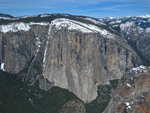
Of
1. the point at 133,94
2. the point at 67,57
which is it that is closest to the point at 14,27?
the point at 67,57

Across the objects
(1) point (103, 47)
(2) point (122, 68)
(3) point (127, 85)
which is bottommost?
(2) point (122, 68)

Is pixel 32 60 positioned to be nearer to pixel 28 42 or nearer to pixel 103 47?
pixel 28 42

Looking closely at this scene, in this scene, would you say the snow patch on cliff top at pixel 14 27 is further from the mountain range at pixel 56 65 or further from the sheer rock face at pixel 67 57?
the sheer rock face at pixel 67 57

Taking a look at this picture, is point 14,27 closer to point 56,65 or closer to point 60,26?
point 60,26

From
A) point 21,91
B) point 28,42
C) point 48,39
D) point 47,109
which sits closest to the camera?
point 47,109

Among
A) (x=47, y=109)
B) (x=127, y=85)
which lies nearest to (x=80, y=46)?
(x=47, y=109)

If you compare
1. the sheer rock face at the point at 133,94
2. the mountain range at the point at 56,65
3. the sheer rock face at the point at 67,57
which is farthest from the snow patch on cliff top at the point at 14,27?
the sheer rock face at the point at 133,94
